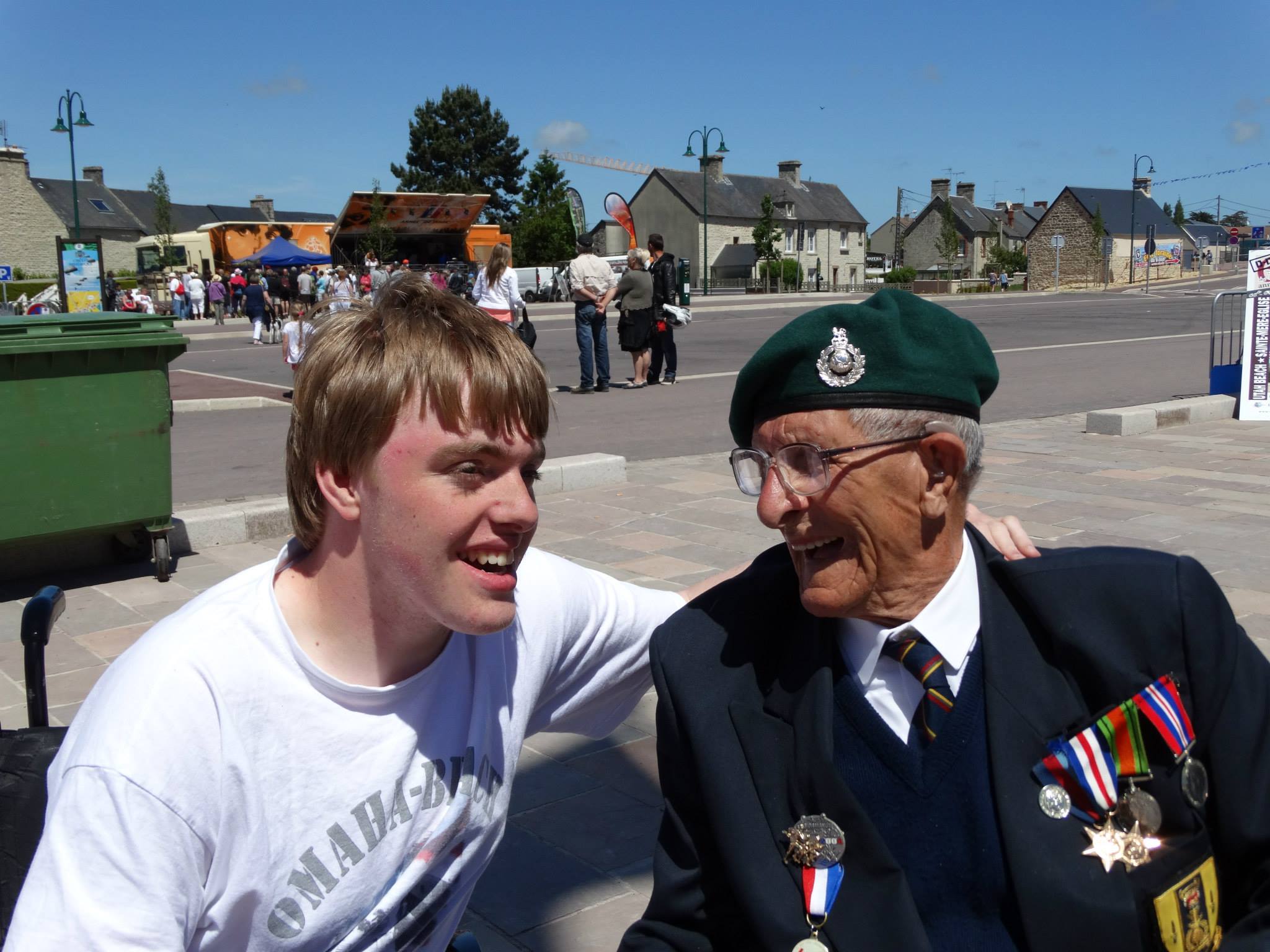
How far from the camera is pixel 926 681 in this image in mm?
1705

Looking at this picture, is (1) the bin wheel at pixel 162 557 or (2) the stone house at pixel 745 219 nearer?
(1) the bin wheel at pixel 162 557

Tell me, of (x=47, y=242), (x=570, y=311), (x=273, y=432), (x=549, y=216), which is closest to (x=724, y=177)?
(x=549, y=216)

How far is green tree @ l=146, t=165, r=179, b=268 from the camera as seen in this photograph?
43562 mm

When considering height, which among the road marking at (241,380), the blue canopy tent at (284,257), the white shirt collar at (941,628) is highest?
the blue canopy tent at (284,257)

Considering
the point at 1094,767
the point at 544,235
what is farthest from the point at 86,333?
the point at 544,235

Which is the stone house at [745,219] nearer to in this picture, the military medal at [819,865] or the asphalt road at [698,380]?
the asphalt road at [698,380]

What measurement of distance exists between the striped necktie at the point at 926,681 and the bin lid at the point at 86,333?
4.67 metres

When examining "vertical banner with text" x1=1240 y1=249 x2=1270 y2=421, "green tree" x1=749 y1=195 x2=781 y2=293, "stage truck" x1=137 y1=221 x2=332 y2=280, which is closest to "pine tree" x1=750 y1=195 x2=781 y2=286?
"green tree" x1=749 y1=195 x2=781 y2=293

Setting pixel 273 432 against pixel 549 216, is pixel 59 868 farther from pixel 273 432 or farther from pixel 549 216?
pixel 549 216

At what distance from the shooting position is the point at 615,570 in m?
5.85

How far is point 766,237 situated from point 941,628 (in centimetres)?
6456

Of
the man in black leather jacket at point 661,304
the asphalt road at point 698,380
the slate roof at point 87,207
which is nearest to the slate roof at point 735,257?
the slate roof at point 87,207

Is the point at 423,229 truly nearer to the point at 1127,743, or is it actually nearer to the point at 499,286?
the point at 499,286

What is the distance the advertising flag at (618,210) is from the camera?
138 feet
